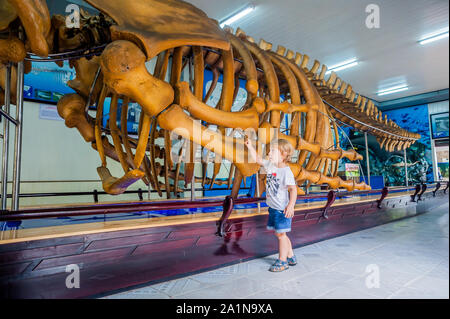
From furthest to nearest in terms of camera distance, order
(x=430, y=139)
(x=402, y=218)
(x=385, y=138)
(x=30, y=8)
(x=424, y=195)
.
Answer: (x=430, y=139), (x=424, y=195), (x=385, y=138), (x=402, y=218), (x=30, y=8)

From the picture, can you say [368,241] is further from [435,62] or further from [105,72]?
→ [435,62]

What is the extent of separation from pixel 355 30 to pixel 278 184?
6958 millimetres

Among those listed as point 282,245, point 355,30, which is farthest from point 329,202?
point 355,30

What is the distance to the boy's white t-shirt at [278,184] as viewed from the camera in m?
2.43

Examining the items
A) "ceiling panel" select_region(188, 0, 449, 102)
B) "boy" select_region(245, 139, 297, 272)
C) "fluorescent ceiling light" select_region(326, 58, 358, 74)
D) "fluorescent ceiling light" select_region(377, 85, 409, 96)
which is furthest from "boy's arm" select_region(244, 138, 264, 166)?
"fluorescent ceiling light" select_region(377, 85, 409, 96)

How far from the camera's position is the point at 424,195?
6.88 m

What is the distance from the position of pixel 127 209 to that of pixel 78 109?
1.04 metres

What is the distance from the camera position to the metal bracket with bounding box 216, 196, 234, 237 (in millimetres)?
2330

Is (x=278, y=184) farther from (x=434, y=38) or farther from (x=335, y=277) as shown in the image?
(x=434, y=38)

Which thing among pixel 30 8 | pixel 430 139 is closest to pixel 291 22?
pixel 30 8

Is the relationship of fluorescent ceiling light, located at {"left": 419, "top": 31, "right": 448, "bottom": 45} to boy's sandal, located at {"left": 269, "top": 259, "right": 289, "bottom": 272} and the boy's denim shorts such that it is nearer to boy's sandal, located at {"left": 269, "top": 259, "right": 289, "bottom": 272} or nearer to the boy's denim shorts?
the boy's denim shorts

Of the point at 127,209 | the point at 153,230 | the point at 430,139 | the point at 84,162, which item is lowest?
the point at 153,230

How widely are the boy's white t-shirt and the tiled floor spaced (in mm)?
590

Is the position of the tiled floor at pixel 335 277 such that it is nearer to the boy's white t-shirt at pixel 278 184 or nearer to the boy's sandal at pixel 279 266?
the boy's sandal at pixel 279 266
